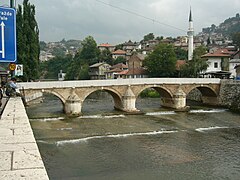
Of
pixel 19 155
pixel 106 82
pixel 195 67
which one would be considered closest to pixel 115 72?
pixel 195 67

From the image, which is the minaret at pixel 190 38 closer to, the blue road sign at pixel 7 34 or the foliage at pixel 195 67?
the foliage at pixel 195 67

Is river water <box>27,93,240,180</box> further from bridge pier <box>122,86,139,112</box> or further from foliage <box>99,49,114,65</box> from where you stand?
foliage <box>99,49,114,65</box>

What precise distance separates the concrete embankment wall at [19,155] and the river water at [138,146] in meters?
6.34

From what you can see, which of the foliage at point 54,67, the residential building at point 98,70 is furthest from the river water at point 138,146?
the foliage at point 54,67

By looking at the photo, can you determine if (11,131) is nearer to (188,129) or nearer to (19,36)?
(188,129)

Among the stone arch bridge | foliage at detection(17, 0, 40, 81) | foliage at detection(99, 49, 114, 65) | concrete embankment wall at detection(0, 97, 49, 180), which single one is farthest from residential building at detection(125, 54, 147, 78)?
concrete embankment wall at detection(0, 97, 49, 180)

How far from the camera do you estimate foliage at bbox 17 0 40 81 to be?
1198 inches

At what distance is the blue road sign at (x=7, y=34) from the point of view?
3.96m

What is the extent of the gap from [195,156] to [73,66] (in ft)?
218

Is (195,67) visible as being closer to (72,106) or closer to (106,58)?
(72,106)

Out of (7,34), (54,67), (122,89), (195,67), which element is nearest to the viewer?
(7,34)

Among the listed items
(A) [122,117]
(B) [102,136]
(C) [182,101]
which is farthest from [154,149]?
(C) [182,101]

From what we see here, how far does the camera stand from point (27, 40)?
3152 centimetres

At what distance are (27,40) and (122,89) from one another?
12530 millimetres
